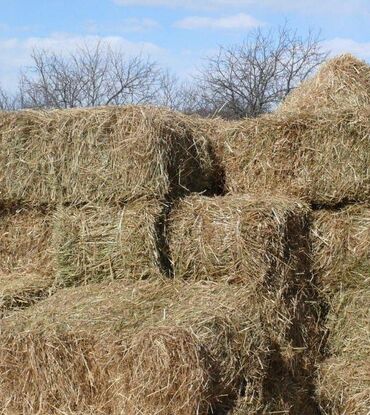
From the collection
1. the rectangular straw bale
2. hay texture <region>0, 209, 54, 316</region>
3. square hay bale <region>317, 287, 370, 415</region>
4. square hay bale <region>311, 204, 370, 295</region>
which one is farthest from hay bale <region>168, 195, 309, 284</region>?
hay texture <region>0, 209, 54, 316</region>

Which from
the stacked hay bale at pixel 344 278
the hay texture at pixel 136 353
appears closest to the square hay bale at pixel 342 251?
the stacked hay bale at pixel 344 278

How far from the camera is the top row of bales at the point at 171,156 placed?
5172 millimetres

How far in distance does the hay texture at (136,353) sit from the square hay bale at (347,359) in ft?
2.17

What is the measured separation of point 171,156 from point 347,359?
1.82 meters

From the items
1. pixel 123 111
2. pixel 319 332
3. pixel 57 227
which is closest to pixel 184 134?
pixel 123 111

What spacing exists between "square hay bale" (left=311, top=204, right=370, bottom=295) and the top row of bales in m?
0.19

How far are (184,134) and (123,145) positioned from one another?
19.5 inches

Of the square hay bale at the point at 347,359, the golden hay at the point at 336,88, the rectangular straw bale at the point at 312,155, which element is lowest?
the square hay bale at the point at 347,359

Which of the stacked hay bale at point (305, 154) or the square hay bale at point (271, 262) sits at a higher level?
the stacked hay bale at point (305, 154)

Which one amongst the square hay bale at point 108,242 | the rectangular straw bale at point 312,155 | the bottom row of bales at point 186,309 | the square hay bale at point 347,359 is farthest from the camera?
the rectangular straw bale at point 312,155

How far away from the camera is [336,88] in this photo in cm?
615

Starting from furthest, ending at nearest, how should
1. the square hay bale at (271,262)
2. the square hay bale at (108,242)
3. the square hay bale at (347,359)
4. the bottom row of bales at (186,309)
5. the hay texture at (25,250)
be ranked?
the hay texture at (25,250) → the square hay bale at (108,242) → the square hay bale at (271,262) → the square hay bale at (347,359) → the bottom row of bales at (186,309)

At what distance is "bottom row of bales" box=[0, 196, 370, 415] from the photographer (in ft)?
13.3

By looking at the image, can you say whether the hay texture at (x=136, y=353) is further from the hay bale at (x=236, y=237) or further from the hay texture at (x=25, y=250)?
the hay texture at (x=25, y=250)
